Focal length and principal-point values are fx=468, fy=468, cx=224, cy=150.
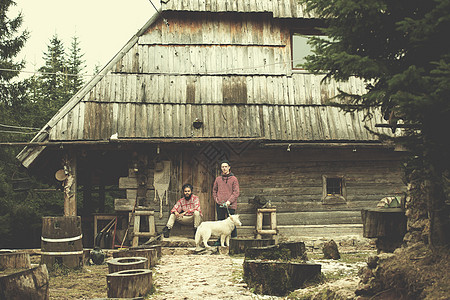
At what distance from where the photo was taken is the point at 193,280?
23.9ft

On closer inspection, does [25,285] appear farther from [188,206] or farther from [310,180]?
[310,180]

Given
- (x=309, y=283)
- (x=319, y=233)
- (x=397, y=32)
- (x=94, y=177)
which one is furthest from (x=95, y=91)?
(x=397, y=32)

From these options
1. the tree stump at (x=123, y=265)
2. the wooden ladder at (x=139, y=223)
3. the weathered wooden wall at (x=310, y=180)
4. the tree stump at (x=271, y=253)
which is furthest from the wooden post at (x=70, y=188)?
the tree stump at (x=271, y=253)

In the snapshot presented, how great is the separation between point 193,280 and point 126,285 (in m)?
1.81

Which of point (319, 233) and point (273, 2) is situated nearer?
point (319, 233)

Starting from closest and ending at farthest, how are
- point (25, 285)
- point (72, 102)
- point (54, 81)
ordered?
1. point (25, 285)
2. point (72, 102)
3. point (54, 81)

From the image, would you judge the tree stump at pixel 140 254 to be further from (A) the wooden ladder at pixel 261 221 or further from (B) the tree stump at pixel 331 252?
(A) the wooden ladder at pixel 261 221

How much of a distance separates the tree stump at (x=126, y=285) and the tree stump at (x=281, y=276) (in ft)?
5.07

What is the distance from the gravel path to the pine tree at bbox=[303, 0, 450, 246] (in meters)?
2.59

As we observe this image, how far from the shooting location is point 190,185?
11594mm

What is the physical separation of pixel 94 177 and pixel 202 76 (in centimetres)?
627

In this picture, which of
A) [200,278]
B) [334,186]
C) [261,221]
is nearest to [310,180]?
[334,186]

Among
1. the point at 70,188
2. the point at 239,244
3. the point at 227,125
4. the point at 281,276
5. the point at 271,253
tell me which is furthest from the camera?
the point at 227,125

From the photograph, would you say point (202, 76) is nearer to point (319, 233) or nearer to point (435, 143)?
point (319, 233)
